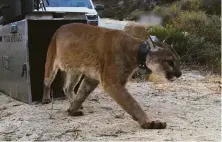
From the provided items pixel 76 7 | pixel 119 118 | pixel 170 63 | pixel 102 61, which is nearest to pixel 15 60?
pixel 102 61

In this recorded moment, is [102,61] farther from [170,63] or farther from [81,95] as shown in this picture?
[170,63]

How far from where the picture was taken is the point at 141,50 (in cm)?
533

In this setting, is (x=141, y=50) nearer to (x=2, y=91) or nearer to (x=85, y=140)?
(x=85, y=140)

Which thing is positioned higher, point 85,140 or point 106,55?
point 106,55

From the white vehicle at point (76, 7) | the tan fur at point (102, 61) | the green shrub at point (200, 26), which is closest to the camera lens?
the tan fur at point (102, 61)

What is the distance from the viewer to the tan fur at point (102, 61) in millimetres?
5230

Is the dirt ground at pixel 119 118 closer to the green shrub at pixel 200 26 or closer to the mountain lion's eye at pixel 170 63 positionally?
the mountain lion's eye at pixel 170 63

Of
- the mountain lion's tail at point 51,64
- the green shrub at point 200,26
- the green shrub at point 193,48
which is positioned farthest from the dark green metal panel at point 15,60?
the green shrub at point 200,26

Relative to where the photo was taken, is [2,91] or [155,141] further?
[2,91]

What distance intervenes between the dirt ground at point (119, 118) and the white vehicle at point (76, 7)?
4.46m

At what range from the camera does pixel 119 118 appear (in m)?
5.69

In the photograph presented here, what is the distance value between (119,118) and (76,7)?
295 inches

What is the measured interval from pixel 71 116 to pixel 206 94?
2.53 meters

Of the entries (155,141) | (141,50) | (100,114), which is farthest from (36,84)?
(155,141)
